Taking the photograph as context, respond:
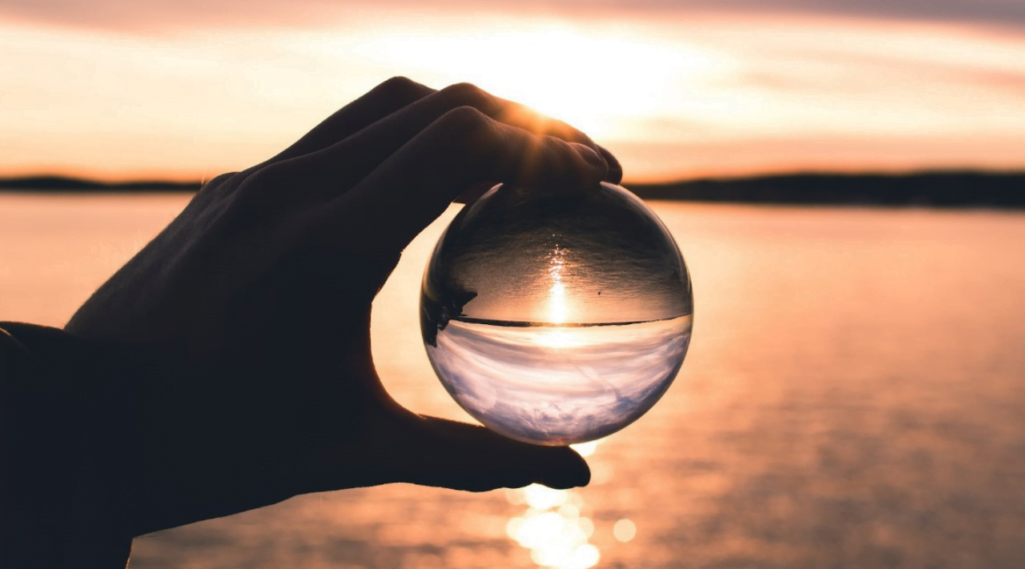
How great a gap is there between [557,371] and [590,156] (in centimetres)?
60

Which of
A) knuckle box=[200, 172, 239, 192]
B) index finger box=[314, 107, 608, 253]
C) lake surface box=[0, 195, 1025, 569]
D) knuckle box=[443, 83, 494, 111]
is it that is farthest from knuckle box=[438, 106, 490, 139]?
lake surface box=[0, 195, 1025, 569]

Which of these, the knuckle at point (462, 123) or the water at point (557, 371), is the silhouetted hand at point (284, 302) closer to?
the knuckle at point (462, 123)

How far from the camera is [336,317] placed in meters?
2.29

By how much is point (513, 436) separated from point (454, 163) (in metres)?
1.00

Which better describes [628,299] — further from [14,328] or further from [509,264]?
[14,328]

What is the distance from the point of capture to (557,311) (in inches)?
101

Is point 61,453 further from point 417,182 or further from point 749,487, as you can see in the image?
Result: point 749,487

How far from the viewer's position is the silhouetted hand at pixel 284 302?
86.3 inches

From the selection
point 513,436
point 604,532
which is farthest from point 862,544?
point 513,436

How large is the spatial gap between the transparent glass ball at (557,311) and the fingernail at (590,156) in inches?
5.1

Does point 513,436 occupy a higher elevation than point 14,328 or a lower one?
lower

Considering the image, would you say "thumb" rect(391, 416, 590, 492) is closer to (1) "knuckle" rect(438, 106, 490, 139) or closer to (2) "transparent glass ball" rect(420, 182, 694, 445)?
(2) "transparent glass ball" rect(420, 182, 694, 445)

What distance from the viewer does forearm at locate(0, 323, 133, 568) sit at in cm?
191

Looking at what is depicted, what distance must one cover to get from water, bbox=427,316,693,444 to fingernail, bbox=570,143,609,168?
45cm
